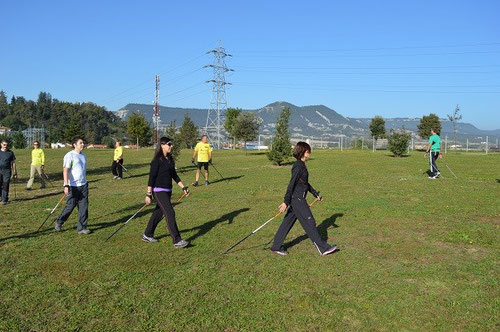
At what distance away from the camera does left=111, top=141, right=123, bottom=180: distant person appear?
20.3 metres

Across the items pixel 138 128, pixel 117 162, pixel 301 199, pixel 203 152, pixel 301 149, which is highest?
pixel 138 128

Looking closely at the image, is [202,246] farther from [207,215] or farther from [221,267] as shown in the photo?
[207,215]

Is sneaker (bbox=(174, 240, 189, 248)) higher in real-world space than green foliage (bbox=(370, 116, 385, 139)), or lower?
lower

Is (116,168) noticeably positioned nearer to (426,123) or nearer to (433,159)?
(433,159)

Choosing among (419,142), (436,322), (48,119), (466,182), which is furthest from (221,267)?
(48,119)

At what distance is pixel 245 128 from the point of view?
57.1m

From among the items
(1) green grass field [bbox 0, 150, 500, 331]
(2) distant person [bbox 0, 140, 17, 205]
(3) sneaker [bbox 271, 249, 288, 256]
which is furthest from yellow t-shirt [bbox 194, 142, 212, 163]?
(3) sneaker [bbox 271, 249, 288, 256]

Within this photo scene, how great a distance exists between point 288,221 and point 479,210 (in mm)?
5805

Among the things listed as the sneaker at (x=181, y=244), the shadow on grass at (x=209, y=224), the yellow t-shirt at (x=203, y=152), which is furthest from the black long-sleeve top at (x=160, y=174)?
the yellow t-shirt at (x=203, y=152)

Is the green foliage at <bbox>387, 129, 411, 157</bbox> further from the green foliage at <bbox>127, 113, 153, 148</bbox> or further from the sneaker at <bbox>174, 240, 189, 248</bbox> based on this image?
the green foliage at <bbox>127, 113, 153, 148</bbox>

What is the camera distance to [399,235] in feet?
27.5

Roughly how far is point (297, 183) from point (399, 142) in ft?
97.9

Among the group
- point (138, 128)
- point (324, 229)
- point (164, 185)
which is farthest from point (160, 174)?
point (138, 128)

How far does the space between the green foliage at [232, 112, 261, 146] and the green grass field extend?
150 ft
